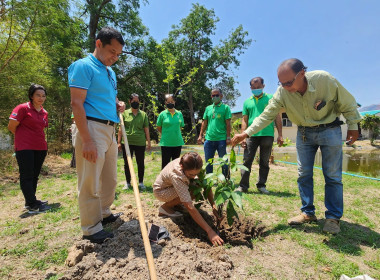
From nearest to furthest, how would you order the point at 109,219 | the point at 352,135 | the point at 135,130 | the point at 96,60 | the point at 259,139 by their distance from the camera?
the point at 96,60 < the point at 352,135 < the point at 109,219 < the point at 259,139 < the point at 135,130

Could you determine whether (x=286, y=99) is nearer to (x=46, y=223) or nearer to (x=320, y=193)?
(x=320, y=193)

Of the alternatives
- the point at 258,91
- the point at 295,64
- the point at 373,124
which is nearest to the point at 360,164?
the point at 258,91

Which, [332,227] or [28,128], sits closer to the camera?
[332,227]

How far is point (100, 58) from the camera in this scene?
2.20 meters

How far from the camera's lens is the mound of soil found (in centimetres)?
175

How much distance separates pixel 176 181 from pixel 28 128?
8.46ft

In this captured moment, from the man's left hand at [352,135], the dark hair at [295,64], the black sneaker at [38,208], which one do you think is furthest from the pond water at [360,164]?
the black sneaker at [38,208]

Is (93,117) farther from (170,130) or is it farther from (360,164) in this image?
(360,164)

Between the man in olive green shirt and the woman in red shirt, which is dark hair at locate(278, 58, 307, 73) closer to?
the man in olive green shirt

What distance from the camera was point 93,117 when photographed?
6.82ft

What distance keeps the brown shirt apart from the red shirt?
2106 mm

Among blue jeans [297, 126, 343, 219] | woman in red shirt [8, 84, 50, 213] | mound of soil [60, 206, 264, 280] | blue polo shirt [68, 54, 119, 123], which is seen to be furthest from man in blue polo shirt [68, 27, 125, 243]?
blue jeans [297, 126, 343, 219]

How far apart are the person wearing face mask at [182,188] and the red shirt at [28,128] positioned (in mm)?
2106

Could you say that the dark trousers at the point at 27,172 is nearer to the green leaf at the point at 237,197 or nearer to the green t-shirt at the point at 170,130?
the green t-shirt at the point at 170,130
